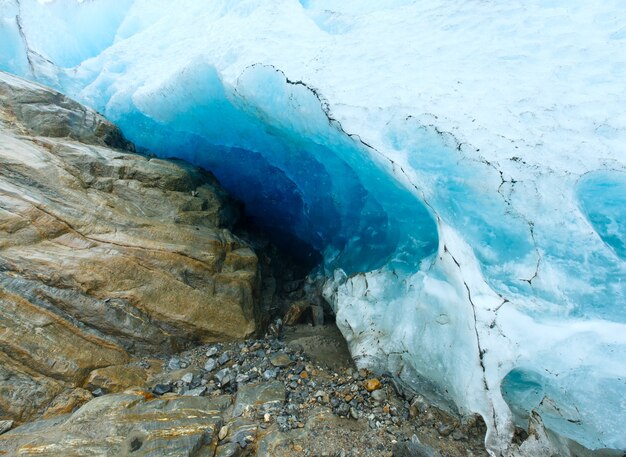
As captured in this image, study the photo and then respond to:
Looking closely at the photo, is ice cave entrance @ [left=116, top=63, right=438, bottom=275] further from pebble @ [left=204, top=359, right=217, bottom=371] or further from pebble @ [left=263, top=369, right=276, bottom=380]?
pebble @ [left=204, top=359, right=217, bottom=371]

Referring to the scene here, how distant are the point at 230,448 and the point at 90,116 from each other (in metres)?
5.13

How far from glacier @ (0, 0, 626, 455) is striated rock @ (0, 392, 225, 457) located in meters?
1.70

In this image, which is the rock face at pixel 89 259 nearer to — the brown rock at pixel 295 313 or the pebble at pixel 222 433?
the brown rock at pixel 295 313

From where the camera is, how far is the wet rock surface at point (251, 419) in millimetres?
2570

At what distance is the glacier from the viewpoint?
2.60m

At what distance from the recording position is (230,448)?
2.60 metres

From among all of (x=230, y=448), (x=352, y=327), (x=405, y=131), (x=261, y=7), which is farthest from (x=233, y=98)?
(x=230, y=448)

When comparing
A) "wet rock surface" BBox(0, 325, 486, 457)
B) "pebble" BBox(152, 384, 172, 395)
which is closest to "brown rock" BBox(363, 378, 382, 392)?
"wet rock surface" BBox(0, 325, 486, 457)

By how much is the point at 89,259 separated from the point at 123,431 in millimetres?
1874

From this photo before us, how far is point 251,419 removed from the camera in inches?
114

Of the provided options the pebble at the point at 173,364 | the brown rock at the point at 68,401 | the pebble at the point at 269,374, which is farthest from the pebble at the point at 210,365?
the brown rock at the point at 68,401

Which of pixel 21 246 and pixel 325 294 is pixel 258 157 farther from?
pixel 21 246

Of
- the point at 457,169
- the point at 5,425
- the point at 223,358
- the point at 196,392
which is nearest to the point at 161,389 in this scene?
the point at 196,392

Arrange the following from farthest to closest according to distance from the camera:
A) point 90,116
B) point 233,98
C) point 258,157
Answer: point 258,157 → point 90,116 → point 233,98
